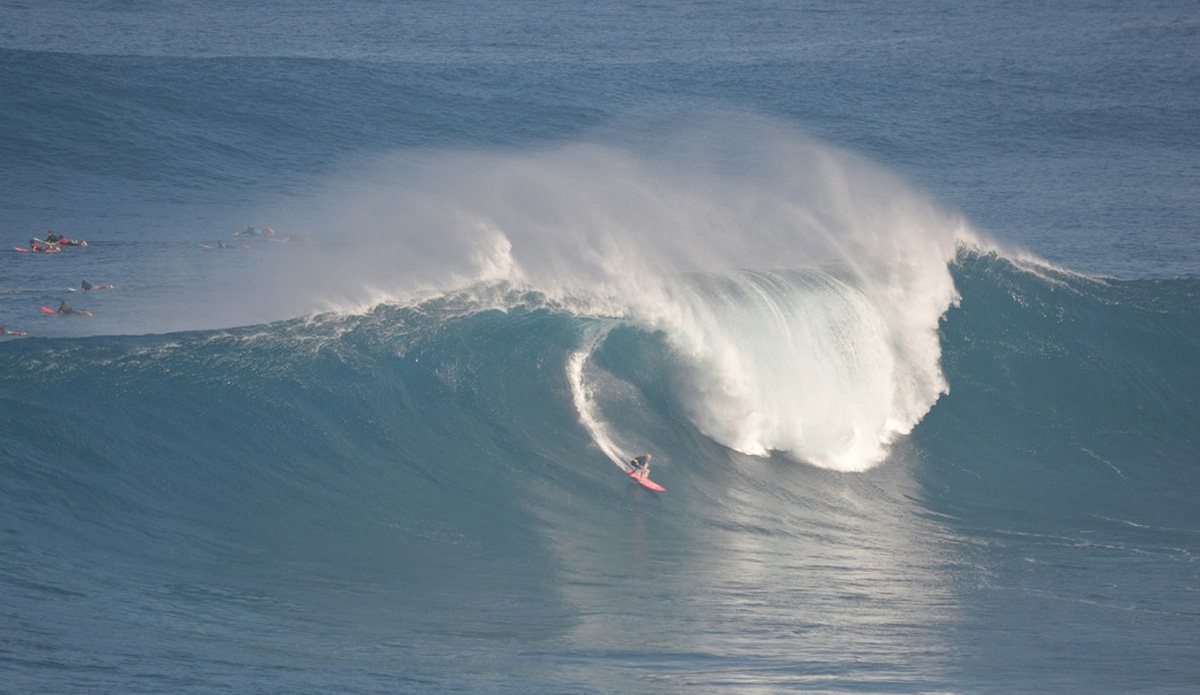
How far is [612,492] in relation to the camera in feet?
50.6

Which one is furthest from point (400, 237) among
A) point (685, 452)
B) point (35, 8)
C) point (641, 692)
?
point (35, 8)

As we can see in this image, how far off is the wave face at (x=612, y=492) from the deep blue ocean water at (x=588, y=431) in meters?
0.05

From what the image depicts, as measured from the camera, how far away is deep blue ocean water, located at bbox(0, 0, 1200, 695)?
1099cm

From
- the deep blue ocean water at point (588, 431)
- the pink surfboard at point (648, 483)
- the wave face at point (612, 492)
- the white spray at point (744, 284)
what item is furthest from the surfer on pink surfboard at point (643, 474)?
the white spray at point (744, 284)

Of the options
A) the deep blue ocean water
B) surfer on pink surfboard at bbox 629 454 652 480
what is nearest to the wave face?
the deep blue ocean water

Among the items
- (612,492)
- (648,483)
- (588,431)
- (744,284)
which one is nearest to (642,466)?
(648,483)

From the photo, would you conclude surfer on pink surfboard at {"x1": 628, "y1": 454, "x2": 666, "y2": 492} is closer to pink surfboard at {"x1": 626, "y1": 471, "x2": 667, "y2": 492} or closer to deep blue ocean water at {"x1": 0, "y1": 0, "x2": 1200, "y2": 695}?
pink surfboard at {"x1": 626, "y1": 471, "x2": 667, "y2": 492}

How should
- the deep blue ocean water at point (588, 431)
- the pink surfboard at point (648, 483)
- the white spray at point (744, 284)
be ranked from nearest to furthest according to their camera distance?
the deep blue ocean water at point (588, 431)
the pink surfboard at point (648, 483)
the white spray at point (744, 284)

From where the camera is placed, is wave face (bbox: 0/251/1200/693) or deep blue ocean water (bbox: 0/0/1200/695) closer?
wave face (bbox: 0/251/1200/693)

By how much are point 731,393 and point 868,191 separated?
28.6 feet

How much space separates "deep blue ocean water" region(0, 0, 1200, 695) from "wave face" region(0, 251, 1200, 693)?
5 cm

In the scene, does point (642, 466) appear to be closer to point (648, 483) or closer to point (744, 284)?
point (648, 483)

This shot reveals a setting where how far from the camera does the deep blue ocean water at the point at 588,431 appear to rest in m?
11.0

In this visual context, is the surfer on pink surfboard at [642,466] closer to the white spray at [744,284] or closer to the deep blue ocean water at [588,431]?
A: the deep blue ocean water at [588,431]
